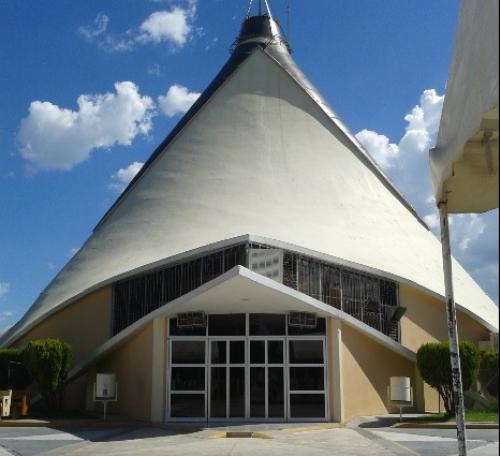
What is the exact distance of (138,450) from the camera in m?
12.3

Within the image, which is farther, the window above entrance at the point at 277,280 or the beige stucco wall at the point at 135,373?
the window above entrance at the point at 277,280

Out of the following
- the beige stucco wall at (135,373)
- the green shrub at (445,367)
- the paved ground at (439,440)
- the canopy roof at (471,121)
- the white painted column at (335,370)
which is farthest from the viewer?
the beige stucco wall at (135,373)

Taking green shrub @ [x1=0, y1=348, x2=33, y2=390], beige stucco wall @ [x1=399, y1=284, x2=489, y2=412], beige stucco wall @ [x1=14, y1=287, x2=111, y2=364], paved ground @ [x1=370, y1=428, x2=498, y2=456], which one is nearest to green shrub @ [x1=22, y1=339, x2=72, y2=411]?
green shrub @ [x1=0, y1=348, x2=33, y2=390]

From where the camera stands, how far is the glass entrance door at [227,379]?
1750 cm

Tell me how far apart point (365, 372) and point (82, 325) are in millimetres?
9064

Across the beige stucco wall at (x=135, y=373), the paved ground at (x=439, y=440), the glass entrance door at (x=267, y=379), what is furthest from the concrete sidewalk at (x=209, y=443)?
the beige stucco wall at (x=135, y=373)

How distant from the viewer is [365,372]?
18.7m

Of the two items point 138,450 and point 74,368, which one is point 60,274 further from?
point 138,450

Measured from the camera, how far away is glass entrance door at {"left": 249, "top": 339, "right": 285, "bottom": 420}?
17.5 meters

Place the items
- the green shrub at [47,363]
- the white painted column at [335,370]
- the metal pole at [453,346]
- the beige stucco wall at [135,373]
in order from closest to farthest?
the metal pole at [453,346] → the white painted column at [335,370] → the beige stucco wall at [135,373] → the green shrub at [47,363]

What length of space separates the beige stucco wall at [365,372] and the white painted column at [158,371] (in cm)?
454

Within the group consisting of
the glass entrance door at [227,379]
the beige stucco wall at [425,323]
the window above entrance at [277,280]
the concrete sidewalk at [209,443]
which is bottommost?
the concrete sidewalk at [209,443]

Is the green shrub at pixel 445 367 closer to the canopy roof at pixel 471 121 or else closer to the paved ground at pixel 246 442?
the paved ground at pixel 246 442

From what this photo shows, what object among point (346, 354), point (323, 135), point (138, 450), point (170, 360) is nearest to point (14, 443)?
point (138, 450)
